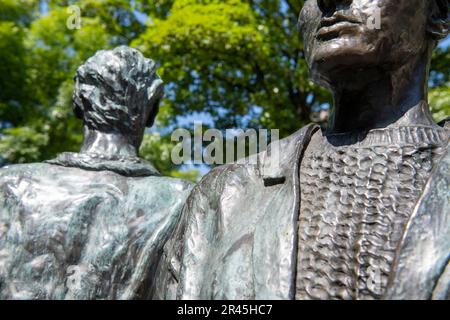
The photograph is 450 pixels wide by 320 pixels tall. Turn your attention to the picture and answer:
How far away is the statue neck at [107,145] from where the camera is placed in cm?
400

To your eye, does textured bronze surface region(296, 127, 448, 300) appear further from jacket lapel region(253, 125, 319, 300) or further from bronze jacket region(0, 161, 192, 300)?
bronze jacket region(0, 161, 192, 300)

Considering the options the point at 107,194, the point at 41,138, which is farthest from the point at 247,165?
the point at 41,138

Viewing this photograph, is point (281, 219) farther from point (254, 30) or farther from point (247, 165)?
point (254, 30)

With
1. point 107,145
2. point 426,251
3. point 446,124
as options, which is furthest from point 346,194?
point 107,145

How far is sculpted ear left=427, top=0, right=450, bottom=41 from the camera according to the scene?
303 centimetres

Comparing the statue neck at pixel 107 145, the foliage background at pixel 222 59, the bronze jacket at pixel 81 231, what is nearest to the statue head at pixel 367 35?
the bronze jacket at pixel 81 231

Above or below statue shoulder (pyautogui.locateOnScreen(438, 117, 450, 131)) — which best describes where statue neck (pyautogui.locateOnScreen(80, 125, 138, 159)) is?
above

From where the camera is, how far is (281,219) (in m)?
2.64

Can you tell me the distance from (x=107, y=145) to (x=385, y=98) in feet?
5.22

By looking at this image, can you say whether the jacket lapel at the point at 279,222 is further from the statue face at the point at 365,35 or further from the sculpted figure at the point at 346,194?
the statue face at the point at 365,35

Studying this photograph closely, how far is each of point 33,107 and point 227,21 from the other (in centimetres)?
599

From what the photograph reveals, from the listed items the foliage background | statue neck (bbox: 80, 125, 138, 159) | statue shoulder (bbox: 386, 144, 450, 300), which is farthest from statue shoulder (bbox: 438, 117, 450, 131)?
the foliage background

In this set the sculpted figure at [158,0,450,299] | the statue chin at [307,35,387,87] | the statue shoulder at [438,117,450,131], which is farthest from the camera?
the statue shoulder at [438,117,450,131]

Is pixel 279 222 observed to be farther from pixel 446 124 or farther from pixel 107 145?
pixel 107 145
